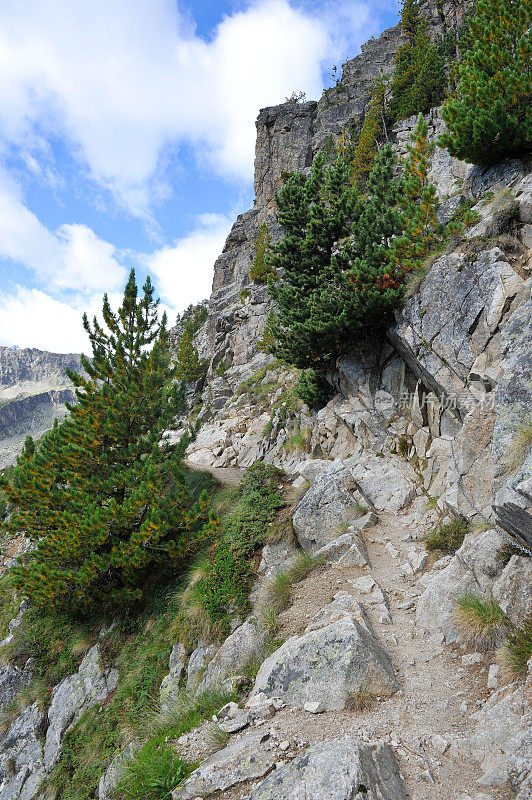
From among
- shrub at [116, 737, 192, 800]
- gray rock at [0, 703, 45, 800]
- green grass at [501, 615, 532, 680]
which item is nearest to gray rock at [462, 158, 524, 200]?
green grass at [501, 615, 532, 680]

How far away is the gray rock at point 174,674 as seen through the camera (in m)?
8.66

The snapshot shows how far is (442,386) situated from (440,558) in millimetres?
5159

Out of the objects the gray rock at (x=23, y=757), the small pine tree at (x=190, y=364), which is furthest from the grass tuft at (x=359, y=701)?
the small pine tree at (x=190, y=364)

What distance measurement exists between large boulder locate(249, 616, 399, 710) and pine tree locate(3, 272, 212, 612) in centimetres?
589

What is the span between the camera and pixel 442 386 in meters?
10.8

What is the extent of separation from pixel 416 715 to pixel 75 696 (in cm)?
1127

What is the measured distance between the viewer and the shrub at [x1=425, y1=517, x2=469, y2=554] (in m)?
7.41

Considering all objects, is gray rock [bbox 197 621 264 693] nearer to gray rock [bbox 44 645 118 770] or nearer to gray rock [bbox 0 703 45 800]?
gray rock [bbox 44 645 118 770]

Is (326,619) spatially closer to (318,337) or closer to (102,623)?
(102,623)

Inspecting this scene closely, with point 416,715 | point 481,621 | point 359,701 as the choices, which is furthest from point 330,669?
point 481,621

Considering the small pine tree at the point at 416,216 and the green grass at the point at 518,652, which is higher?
the small pine tree at the point at 416,216

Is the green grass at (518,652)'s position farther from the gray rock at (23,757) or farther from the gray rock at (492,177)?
the gray rock at (23,757)

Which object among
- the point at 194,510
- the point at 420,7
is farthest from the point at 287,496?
the point at 420,7

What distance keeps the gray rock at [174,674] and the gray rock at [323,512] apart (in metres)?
3.98
